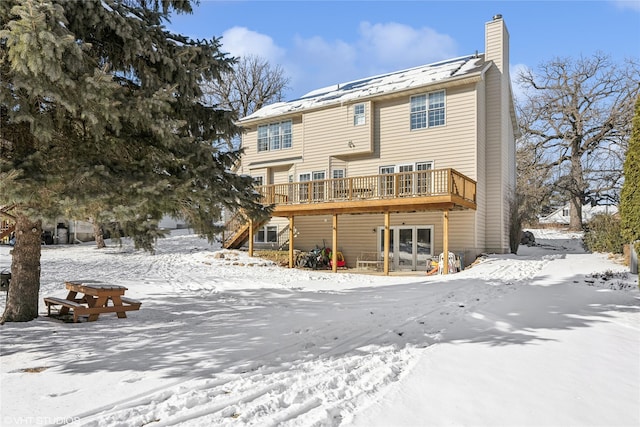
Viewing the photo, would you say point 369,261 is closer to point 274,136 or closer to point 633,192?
point 274,136

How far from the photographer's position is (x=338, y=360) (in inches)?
179

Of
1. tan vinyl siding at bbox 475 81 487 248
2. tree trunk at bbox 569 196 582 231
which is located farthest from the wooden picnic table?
tree trunk at bbox 569 196 582 231

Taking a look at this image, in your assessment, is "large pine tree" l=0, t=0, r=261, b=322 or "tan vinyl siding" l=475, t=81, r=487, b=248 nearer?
"large pine tree" l=0, t=0, r=261, b=322

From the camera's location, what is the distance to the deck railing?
13.6 metres

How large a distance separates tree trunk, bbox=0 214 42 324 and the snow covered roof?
14051 mm

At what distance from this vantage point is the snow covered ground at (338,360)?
3.22m

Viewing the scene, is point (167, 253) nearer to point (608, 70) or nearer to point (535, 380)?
point (535, 380)

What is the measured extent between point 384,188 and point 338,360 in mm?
11425

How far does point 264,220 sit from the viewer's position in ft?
23.3

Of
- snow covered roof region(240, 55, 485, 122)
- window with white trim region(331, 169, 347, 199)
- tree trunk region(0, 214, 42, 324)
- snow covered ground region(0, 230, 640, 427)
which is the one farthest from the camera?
snow covered roof region(240, 55, 485, 122)

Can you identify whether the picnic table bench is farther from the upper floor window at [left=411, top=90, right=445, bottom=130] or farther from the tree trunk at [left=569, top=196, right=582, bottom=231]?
the tree trunk at [left=569, top=196, right=582, bottom=231]

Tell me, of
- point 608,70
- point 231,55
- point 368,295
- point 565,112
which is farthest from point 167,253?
point 608,70

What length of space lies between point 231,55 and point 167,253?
16.3 meters

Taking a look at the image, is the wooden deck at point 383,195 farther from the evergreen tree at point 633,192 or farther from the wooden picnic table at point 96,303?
the wooden picnic table at point 96,303
